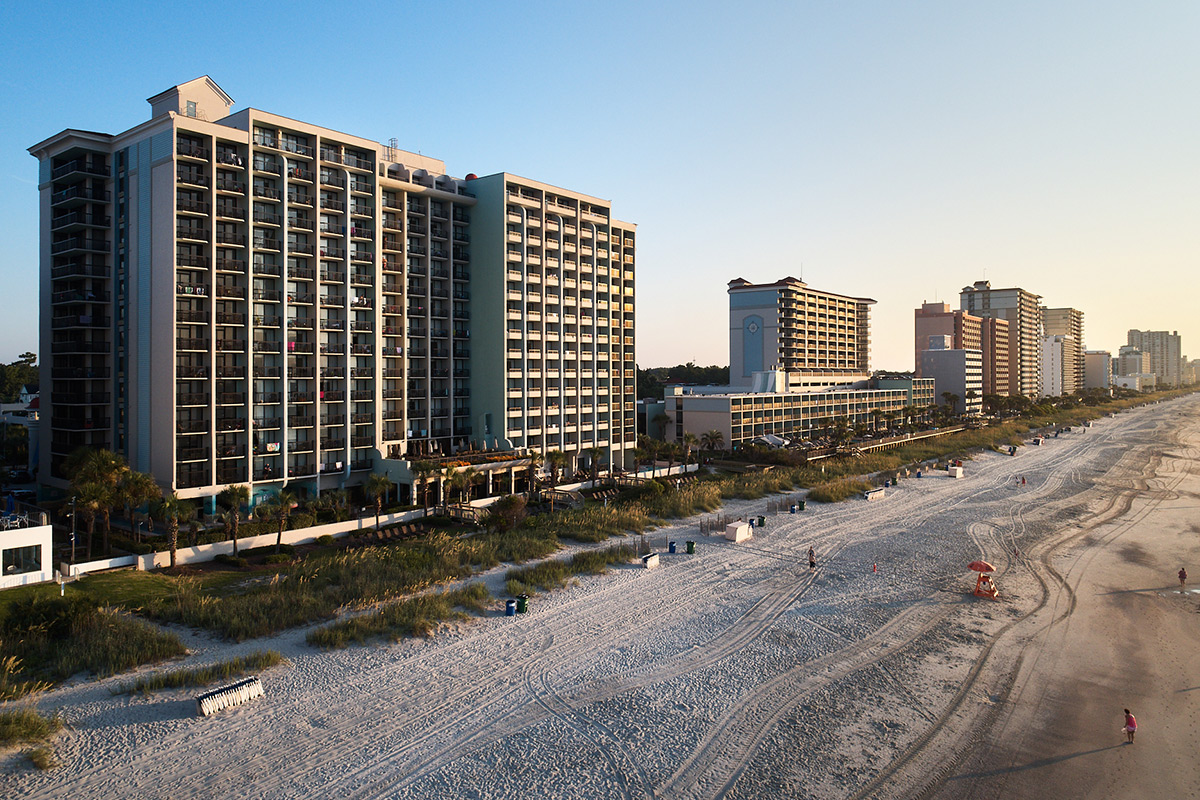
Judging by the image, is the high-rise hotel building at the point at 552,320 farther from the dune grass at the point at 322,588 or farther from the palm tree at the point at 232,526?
the palm tree at the point at 232,526

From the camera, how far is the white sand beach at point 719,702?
62.6ft

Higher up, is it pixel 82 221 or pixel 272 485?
pixel 82 221

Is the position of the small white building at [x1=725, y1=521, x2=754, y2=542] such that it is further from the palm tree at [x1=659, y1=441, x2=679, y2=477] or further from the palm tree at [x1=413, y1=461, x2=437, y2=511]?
the palm tree at [x1=659, y1=441, x2=679, y2=477]

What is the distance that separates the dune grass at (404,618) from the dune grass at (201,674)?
2.34m

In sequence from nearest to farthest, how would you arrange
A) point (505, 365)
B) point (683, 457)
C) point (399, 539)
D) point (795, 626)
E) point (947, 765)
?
point (947, 765)
point (795, 626)
point (399, 539)
point (505, 365)
point (683, 457)

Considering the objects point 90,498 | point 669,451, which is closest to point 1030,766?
point 90,498

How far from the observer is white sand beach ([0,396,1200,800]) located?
19.1 m

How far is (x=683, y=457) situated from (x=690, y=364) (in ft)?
319

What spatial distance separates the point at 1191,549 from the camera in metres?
46.7

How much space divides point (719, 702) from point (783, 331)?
116 metres

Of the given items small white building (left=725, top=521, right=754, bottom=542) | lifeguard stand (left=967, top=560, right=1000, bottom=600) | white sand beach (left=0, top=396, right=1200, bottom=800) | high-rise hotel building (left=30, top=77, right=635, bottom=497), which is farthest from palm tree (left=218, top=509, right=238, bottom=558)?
lifeguard stand (left=967, top=560, right=1000, bottom=600)

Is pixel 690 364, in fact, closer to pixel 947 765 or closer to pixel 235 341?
pixel 235 341

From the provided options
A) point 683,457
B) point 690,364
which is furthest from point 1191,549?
point 690,364

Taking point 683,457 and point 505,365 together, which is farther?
point 683,457
